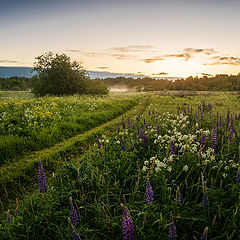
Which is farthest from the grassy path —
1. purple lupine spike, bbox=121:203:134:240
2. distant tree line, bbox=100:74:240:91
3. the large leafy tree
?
distant tree line, bbox=100:74:240:91

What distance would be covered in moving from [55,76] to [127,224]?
38688 millimetres

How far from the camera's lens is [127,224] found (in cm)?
227

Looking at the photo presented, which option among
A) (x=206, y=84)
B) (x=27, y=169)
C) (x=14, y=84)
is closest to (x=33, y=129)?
(x=27, y=169)

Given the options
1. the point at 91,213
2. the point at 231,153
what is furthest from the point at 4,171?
→ the point at 231,153

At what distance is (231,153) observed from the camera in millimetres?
5520

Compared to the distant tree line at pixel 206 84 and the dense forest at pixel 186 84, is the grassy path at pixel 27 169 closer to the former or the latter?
the distant tree line at pixel 206 84

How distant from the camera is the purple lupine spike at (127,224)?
6.75 feet

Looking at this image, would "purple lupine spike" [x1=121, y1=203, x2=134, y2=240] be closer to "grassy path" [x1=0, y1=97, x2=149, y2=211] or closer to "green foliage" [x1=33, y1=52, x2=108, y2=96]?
"grassy path" [x1=0, y1=97, x2=149, y2=211]

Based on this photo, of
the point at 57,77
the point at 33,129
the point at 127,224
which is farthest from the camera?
the point at 57,77

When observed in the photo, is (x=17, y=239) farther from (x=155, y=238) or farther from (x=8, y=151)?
(x=8, y=151)

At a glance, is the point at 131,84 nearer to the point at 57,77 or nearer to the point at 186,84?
the point at 186,84

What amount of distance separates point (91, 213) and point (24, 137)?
6.55 m

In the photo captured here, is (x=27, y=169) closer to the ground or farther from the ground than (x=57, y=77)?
closer to the ground

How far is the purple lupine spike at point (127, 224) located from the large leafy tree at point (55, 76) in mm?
37384
